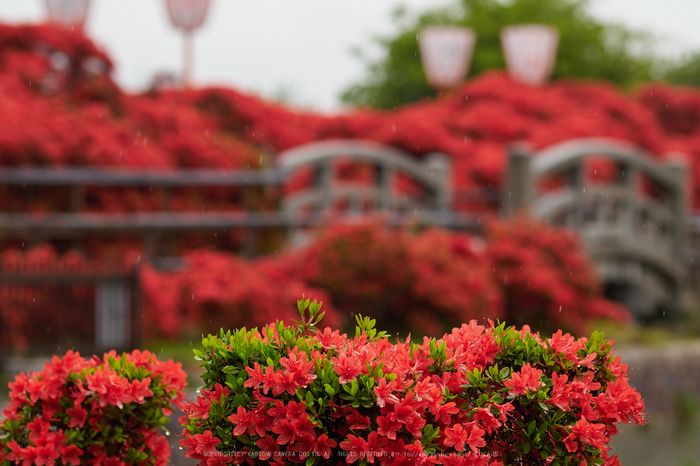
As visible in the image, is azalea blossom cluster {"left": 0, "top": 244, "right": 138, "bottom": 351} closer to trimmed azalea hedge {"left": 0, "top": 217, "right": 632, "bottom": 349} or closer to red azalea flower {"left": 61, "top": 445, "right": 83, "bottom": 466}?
trimmed azalea hedge {"left": 0, "top": 217, "right": 632, "bottom": 349}

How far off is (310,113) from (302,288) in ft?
37.7

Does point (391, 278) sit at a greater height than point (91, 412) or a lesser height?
lesser

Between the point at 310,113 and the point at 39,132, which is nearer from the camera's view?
the point at 39,132

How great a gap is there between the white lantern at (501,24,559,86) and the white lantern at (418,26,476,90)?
153 cm

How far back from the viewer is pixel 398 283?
9.32m

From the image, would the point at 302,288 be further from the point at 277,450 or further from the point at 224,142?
the point at 224,142

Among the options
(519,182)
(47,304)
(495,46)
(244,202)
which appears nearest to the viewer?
(47,304)

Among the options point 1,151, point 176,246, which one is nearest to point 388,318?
point 176,246

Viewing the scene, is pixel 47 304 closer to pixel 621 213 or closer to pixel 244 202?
Answer: pixel 244 202

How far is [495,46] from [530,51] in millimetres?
5916

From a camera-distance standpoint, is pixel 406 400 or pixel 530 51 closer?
pixel 406 400

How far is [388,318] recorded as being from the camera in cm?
950

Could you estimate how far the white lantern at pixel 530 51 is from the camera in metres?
24.2

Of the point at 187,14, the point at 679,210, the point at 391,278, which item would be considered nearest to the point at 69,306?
the point at 391,278
